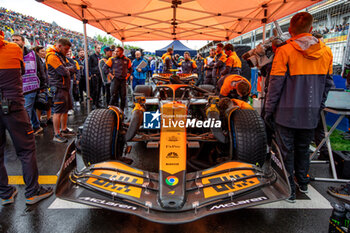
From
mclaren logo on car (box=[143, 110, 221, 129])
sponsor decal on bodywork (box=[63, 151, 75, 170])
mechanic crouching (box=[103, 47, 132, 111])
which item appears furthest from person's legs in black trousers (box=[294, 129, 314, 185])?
mechanic crouching (box=[103, 47, 132, 111])

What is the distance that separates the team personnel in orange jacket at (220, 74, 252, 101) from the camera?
Result: 2.89 m

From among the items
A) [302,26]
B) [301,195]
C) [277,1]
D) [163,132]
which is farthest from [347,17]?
[163,132]

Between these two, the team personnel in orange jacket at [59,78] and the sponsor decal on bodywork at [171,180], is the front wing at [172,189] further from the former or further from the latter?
the team personnel in orange jacket at [59,78]

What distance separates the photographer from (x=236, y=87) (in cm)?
297

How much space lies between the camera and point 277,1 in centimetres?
491

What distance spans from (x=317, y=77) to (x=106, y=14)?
18.5ft

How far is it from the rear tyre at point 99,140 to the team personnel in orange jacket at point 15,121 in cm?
56

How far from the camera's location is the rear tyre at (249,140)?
7.59ft

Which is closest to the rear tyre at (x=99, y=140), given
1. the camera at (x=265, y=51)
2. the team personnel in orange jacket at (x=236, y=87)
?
the team personnel in orange jacket at (x=236, y=87)

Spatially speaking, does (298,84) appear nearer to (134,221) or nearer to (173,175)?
(173,175)

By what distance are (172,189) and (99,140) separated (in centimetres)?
107

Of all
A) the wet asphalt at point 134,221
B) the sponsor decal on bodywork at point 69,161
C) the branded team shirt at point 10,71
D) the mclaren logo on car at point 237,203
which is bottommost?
the wet asphalt at point 134,221

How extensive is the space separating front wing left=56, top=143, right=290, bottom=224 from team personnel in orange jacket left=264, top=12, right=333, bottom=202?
0.52 m

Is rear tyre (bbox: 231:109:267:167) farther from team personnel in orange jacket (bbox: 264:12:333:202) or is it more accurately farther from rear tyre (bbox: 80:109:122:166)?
rear tyre (bbox: 80:109:122:166)
